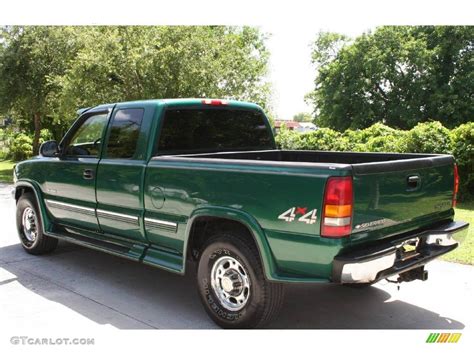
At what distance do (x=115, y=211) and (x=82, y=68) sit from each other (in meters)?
11.1

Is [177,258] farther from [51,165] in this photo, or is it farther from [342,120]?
[342,120]

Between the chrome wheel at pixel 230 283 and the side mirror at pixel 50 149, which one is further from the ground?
the side mirror at pixel 50 149

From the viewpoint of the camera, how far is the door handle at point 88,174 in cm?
540

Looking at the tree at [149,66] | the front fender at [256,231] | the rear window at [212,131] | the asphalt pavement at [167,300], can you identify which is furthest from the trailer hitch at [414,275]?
the tree at [149,66]

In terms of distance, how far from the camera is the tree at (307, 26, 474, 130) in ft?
108

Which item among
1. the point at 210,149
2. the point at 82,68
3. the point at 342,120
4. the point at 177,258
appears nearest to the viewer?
the point at 177,258

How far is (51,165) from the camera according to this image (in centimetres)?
606

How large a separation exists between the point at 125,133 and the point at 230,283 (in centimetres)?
208

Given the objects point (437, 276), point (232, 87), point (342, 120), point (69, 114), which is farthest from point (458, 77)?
point (437, 276)

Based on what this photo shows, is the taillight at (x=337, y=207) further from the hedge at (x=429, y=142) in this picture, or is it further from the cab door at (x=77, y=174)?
the hedge at (x=429, y=142)

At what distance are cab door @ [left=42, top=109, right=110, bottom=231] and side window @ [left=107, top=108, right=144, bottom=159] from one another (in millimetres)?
194

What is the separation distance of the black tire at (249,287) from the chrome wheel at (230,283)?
21 millimetres

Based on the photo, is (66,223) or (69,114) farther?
(69,114)

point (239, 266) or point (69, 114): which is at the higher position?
point (69, 114)
